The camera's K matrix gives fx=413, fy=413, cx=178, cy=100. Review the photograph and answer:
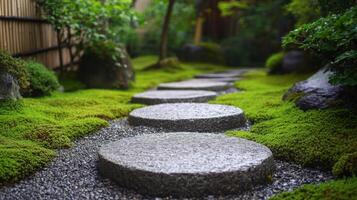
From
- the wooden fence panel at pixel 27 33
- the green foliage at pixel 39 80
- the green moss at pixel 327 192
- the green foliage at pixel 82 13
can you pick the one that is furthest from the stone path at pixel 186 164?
the green foliage at pixel 82 13

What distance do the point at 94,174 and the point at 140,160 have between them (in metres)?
0.54

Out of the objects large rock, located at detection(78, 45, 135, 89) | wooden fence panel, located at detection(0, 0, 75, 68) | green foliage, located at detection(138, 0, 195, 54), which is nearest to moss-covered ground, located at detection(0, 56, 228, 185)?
large rock, located at detection(78, 45, 135, 89)

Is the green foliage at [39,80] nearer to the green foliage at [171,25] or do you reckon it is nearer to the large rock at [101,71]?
the large rock at [101,71]

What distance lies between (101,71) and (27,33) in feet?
5.63

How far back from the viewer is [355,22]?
3.29 metres

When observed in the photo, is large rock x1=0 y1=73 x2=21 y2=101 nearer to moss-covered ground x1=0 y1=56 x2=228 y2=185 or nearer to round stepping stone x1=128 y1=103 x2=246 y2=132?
moss-covered ground x1=0 y1=56 x2=228 y2=185

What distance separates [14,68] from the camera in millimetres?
5773

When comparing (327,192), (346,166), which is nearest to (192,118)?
(346,166)

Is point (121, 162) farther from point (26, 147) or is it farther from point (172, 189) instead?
point (26, 147)

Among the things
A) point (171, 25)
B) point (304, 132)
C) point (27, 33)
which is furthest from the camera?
point (171, 25)

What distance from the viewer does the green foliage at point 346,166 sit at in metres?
3.44

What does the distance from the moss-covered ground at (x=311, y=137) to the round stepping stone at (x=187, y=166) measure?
38 cm

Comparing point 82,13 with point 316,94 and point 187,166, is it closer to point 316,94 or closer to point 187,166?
point 316,94

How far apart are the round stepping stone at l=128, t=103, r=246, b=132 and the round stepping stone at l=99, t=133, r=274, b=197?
99cm
